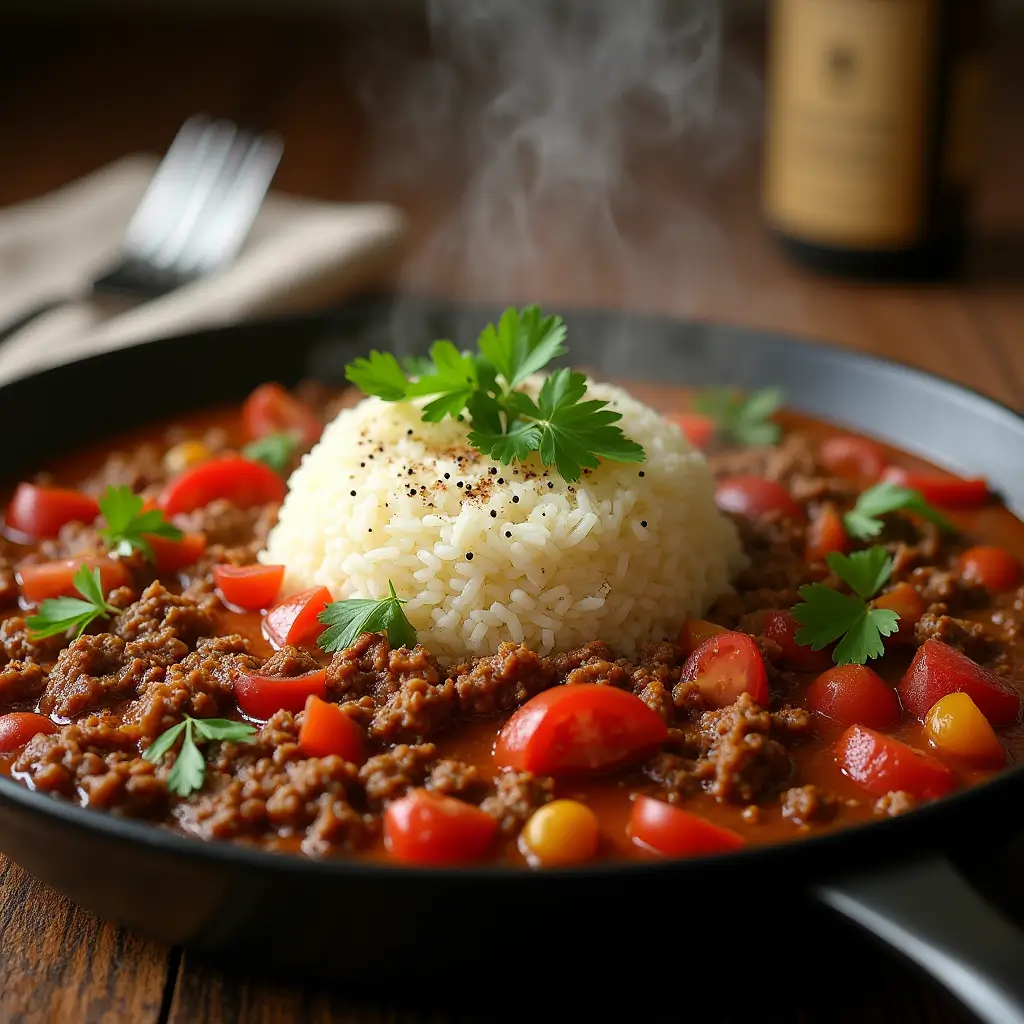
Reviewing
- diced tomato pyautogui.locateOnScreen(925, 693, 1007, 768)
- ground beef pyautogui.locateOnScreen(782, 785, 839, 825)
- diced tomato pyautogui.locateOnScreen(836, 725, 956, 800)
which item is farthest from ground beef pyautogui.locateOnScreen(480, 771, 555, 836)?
diced tomato pyautogui.locateOnScreen(925, 693, 1007, 768)

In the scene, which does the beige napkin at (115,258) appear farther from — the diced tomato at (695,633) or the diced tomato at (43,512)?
the diced tomato at (695,633)

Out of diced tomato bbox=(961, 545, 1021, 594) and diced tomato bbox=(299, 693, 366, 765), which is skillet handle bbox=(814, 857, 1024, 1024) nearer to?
diced tomato bbox=(299, 693, 366, 765)

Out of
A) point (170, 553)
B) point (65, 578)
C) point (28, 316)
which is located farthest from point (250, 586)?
point (28, 316)

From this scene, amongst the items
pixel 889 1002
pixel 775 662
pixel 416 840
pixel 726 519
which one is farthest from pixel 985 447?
pixel 416 840

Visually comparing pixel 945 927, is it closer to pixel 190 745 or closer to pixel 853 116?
pixel 190 745

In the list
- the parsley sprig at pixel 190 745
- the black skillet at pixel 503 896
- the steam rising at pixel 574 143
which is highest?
the black skillet at pixel 503 896

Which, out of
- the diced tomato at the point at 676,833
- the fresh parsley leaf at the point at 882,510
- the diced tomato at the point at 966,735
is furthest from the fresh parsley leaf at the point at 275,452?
the diced tomato at the point at 966,735
